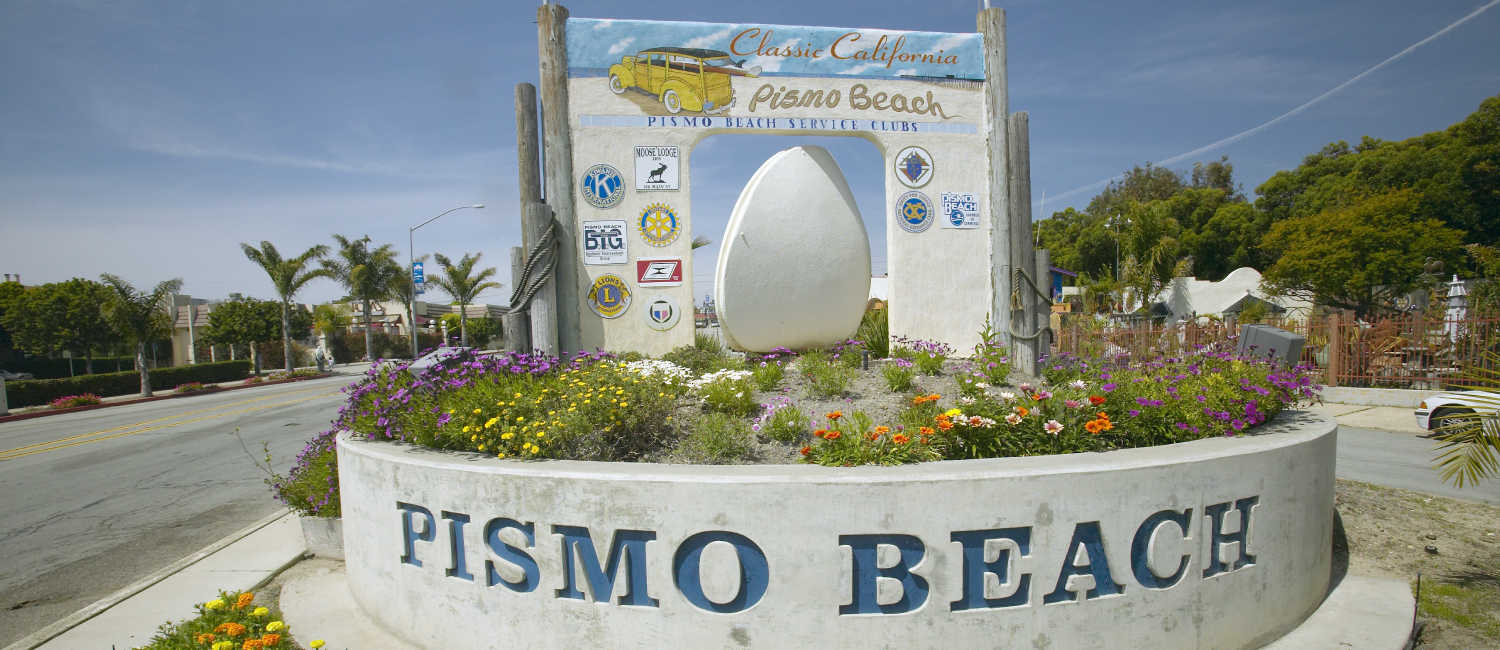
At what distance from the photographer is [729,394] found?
4.89 metres

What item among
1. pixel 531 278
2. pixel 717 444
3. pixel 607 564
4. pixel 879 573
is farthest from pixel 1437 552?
pixel 531 278

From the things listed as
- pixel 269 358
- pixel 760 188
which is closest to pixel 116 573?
pixel 760 188

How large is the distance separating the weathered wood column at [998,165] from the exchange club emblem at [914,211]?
0.70 m

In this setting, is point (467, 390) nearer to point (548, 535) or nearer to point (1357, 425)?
point (548, 535)

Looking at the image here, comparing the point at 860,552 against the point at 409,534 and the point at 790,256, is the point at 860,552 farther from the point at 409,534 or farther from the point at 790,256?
the point at 790,256

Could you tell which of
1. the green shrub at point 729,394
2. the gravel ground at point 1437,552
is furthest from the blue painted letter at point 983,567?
the gravel ground at point 1437,552

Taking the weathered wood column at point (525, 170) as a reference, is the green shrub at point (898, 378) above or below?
below

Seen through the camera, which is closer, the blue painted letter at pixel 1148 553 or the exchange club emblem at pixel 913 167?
the blue painted letter at pixel 1148 553

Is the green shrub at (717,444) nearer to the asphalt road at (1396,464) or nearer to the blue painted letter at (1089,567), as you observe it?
the blue painted letter at (1089,567)

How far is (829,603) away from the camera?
2.93m

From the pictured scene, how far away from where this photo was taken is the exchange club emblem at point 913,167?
23.8 feet

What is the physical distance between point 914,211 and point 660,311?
3.03m

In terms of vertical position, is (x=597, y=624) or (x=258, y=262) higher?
(x=258, y=262)

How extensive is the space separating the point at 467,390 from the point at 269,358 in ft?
139
